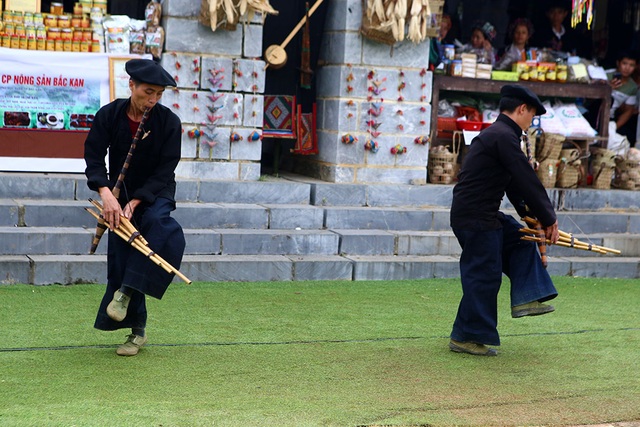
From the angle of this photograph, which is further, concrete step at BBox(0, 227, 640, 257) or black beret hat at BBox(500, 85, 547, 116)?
concrete step at BBox(0, 227, 640, 257)

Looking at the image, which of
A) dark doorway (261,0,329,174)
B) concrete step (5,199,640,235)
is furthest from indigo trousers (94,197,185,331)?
dark doorway (261,0,329,174)

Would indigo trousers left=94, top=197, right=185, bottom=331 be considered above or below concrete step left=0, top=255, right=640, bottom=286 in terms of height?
above

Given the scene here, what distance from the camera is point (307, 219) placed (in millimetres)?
9508

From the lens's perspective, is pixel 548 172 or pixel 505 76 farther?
pixel 505 76

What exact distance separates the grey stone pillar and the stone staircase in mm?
308

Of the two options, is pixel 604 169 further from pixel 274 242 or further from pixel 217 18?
pixel 217 18

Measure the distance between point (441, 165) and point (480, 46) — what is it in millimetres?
1788

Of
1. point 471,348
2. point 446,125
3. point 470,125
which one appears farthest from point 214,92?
point 471,348

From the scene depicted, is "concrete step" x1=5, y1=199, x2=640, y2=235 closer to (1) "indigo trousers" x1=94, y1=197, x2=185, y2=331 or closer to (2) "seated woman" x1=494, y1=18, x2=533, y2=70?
(2) "seated woman" x1=494, y1=18, x2=533, y2=70

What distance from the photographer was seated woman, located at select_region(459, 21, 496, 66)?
11.6 m

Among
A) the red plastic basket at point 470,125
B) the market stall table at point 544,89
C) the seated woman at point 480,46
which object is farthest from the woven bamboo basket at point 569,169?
the seated woman at point 480,46

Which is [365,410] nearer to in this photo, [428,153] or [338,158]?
[338,158]

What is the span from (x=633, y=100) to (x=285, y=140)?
459 centimetres

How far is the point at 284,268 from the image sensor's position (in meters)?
8.51
